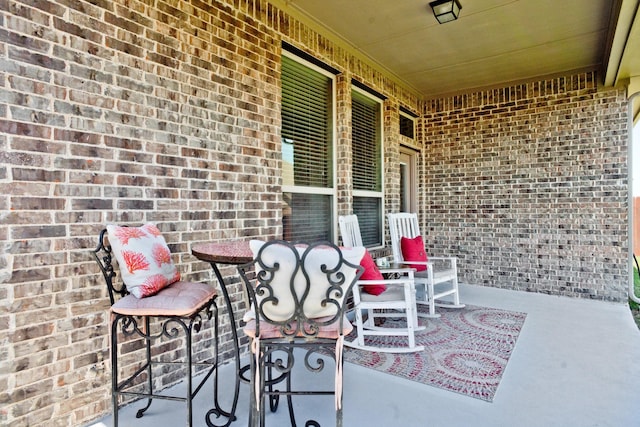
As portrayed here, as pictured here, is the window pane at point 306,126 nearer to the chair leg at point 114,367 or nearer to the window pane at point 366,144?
the window pane at point 366,144

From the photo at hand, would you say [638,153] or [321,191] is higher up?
[638,153]

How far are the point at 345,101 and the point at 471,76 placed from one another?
2.11 m

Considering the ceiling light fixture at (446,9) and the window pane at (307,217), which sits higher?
the ceiling light fixture at (446,9)

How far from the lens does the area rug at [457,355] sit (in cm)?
253

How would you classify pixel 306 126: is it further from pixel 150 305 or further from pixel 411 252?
pixel 150 305

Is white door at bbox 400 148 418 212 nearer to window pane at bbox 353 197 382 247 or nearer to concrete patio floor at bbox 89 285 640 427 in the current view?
window pane at bbox 353 197 382 247

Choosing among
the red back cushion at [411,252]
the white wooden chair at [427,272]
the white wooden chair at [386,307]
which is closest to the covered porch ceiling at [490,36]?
the white wooden chair at [427,272]

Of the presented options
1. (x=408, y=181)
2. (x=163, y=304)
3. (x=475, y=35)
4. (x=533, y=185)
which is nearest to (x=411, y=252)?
(x=408, y=181)

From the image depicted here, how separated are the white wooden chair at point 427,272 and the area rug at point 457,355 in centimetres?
31

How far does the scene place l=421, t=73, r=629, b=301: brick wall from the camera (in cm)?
483

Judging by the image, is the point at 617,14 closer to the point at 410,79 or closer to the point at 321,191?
the point at 410,79

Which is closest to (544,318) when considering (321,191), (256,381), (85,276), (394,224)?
(394,224)

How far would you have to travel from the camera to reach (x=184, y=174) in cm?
256

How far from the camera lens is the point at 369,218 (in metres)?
4.99
